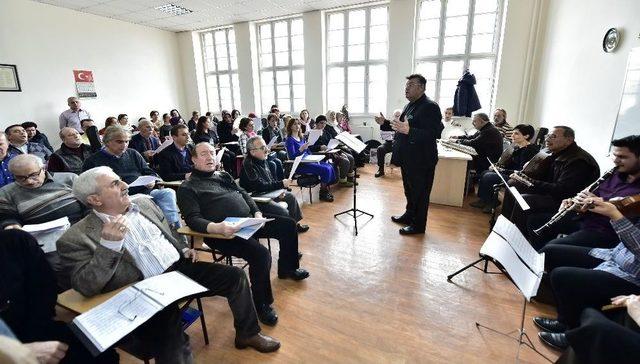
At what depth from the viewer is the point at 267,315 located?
218 cm

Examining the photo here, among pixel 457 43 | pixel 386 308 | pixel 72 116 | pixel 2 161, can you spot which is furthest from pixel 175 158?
pixel 457 43

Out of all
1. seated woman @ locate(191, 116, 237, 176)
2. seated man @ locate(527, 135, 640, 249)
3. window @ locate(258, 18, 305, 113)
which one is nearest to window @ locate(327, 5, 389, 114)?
window @ locate(258, 18, 305, 113)

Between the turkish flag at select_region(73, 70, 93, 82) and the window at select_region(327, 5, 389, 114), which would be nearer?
the turkish flag at select_region(73, 70, 93, 82)

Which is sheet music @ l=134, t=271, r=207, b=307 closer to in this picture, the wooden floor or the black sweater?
the black sweater

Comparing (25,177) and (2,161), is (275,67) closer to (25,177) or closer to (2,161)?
(2,161)

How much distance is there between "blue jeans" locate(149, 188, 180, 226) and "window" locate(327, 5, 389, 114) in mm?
5906

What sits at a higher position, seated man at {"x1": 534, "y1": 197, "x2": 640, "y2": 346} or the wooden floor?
seated man at {"x1": 534, "y1": 197, "x2": 640, "y2": 346}

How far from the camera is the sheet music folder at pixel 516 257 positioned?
5.31ft

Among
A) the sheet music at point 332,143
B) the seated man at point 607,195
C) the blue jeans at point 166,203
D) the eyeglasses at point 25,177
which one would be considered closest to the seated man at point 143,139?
the blue jeans at point 166,203

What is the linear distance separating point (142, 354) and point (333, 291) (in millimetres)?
1447

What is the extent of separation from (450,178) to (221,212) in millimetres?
3422

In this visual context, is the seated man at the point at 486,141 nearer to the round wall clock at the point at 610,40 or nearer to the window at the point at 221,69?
the round wall clock at the point at 610,40

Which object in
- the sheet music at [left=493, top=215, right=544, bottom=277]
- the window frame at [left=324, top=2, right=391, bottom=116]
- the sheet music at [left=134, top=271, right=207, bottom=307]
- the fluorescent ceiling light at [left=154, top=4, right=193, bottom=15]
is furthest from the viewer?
the window frame at [left=324, top=2, right=391, bottom=116]

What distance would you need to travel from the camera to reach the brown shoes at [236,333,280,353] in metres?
1.93
